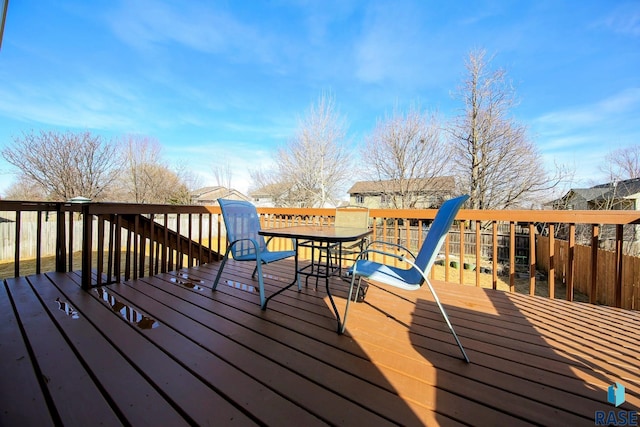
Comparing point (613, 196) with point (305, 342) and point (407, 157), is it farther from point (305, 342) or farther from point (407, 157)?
point (305, 342)

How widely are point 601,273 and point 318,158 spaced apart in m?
10.1

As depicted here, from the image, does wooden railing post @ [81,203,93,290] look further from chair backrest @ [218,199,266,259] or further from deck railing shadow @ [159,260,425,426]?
chair backrest @ [218,199,266,259]

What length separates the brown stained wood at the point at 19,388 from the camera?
1.02m

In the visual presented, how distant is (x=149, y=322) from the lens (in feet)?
6.19

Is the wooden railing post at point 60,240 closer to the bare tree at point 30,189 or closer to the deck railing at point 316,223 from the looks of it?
the deck railing at point 316,223

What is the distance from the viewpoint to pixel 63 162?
10.7 metres


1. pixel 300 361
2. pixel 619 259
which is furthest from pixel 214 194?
A: pixel 619 259

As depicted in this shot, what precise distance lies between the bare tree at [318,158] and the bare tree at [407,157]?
4.31ft

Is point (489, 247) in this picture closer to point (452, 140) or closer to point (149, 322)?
point (452, 140)

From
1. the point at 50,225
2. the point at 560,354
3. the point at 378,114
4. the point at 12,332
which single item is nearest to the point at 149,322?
the point at 12,332

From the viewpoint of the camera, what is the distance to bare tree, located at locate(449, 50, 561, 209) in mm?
9547

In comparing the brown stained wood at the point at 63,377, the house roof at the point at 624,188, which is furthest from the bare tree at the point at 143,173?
the house roof at the point at 624,188

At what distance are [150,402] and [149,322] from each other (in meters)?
0.94

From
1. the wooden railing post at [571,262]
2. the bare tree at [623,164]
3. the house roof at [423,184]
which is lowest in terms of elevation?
the wooden railing post at [571,262]
